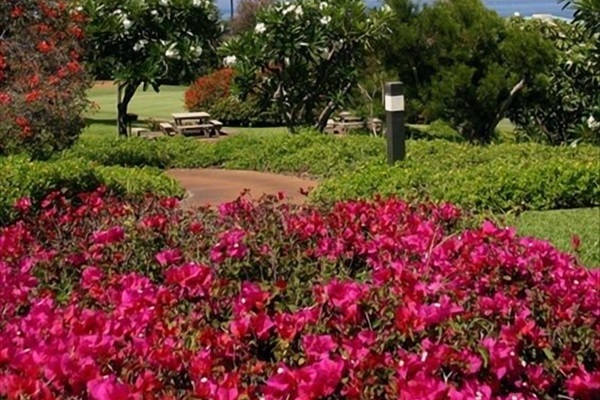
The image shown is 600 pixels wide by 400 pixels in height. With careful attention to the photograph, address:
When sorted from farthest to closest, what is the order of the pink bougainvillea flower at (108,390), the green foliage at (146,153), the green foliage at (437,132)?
the green foliage at (437,132), the green foliage at (146,153), the pink bougainvillea flower at (108,390)

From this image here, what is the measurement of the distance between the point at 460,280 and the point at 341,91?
1220 centimetres

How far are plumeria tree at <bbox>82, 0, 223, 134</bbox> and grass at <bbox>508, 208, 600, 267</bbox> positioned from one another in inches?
350

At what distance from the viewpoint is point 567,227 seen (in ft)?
22.0

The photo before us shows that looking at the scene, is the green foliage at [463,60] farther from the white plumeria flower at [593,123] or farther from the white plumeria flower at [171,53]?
the white plumeria flower at [171,53]

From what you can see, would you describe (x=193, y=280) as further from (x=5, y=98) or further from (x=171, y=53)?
(x=171, y=53)

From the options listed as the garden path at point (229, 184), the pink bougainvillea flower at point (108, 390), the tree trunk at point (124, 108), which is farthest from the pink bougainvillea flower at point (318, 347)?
the tree trunk at point (124, 108)

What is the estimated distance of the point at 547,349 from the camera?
2592 mm

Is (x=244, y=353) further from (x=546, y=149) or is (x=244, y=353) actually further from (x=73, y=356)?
(x=546, y=149)

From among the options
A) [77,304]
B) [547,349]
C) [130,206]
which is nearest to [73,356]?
[77,304]

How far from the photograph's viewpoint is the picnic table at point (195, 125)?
18.1 metres

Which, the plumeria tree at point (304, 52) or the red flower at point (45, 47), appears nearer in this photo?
the red flower at point (45, 47)

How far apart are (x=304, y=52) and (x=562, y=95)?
4.08m

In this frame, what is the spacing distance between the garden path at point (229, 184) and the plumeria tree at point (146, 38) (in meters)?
3.46

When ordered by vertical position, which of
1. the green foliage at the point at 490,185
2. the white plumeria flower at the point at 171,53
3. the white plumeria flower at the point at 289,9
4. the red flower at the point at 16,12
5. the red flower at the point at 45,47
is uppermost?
the white plumeria flower at the point at 289,9
